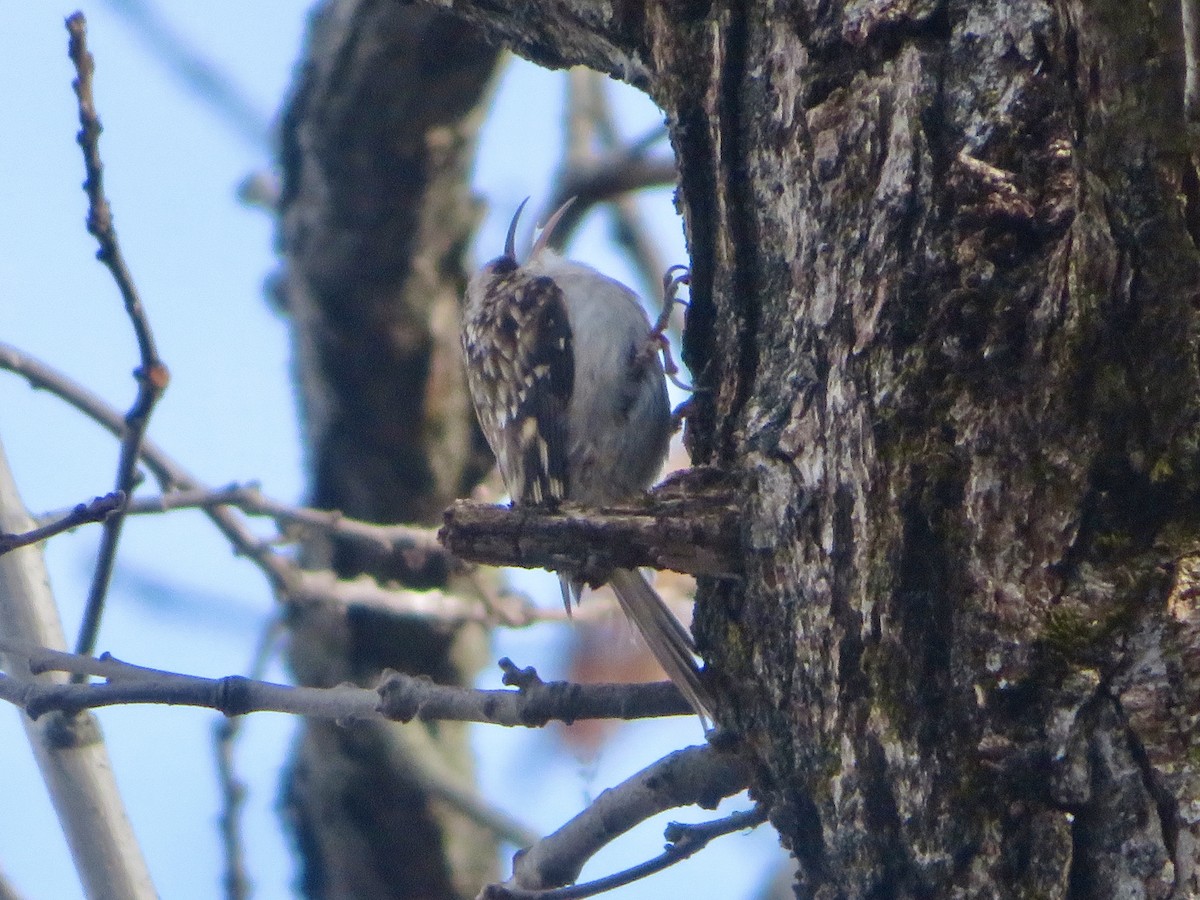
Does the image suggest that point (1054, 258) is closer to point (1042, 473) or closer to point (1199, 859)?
point (1042, 473)

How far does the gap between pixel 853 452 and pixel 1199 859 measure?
0.53 metres

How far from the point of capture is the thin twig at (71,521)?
5.59 feet

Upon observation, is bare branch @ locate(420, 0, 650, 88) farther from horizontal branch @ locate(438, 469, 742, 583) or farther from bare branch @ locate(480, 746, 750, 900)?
bare branch @ locate(480, 746, 750, 900)

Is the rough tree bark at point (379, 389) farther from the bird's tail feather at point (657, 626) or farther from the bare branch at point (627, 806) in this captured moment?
the bare branch at point (627, 806)

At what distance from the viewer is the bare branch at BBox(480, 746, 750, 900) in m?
1.84

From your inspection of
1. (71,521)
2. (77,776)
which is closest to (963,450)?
(71,521)

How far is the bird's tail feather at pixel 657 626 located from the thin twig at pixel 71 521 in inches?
28.9

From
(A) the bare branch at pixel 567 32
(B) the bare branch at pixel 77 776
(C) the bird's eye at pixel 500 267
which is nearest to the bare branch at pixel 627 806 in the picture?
(B) the bare branch at pixel 77 776

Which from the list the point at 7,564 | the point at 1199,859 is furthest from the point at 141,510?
the point at 1199,859

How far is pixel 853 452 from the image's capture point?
1.61m

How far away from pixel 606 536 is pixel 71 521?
63 centimetres

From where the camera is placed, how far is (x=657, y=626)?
254 centimetres

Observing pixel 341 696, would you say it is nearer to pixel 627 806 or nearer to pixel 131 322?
pixel 627 806

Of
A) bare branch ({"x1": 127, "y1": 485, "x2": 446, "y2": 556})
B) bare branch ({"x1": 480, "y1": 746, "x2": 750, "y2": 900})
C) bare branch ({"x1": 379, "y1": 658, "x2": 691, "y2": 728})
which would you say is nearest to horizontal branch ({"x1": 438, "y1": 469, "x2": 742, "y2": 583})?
bare branch ({"x1": 379, "y1": 658, "x2": 691, "y2": 728})
